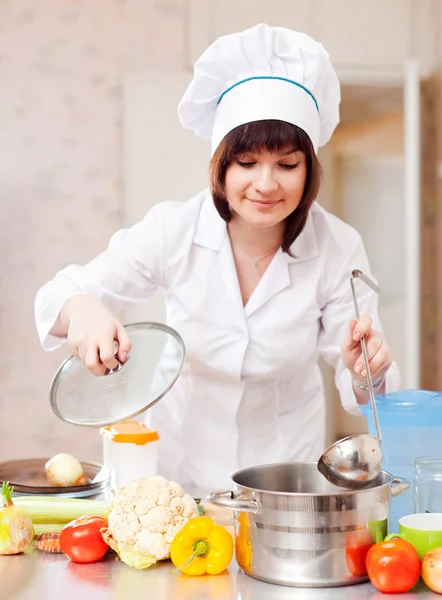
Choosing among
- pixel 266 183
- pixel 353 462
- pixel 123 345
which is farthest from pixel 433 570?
pixel 266 183

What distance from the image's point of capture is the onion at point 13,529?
45.4 inches

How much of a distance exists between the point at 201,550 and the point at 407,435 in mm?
370

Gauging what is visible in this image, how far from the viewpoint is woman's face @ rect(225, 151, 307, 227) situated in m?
1.49

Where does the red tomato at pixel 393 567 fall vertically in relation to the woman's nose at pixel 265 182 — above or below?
below

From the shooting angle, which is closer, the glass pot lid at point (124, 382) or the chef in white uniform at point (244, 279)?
the glass pot lid at point (124, 382)

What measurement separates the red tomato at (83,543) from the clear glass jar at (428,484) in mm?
469

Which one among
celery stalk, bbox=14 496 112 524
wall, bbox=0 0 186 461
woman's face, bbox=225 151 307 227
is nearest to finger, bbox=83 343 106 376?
celery stalk, bbox=14 496 112 524

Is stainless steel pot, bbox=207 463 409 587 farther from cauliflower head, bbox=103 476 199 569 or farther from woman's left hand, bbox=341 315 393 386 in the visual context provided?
woman's left hand, bbox=341 315 393 386

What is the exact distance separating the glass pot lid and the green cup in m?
0.41

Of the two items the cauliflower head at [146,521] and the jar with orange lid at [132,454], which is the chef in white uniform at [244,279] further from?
the cauliflower head at [146,521]

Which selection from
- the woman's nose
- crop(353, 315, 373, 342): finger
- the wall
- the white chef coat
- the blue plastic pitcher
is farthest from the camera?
the wall

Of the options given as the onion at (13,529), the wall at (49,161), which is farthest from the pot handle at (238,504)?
the wall at (49,161)

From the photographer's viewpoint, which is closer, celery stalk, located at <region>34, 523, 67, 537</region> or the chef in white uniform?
celery stalk, located at <region>34, 523, 67, 537</region>

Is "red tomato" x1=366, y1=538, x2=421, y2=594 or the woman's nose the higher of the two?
the woman's nose
